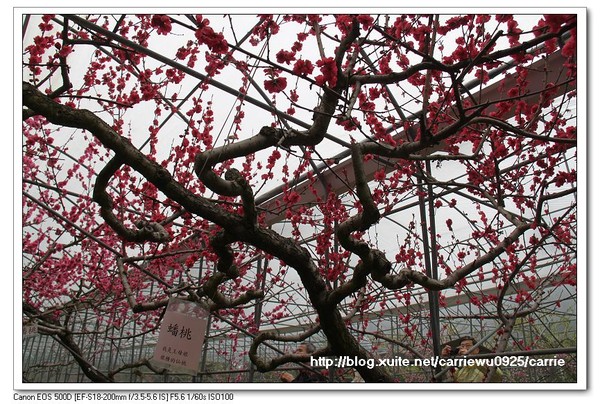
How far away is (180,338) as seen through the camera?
7.06 feet

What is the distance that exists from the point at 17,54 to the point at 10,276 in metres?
1.23

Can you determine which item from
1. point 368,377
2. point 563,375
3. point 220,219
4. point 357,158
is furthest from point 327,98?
point 563,375

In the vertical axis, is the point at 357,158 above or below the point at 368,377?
above

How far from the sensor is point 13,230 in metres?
2.43

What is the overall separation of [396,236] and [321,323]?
2775 mm

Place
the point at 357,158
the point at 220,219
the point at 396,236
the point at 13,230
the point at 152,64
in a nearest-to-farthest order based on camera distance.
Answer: the point at 357,158
the point at 220,219
the point at 13,230
the point at 152,64
the point at 396,236

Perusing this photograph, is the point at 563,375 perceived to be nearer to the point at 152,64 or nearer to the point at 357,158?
the point at 357,158

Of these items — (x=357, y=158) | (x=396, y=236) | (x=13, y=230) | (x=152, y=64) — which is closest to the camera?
(x=357, y=158)

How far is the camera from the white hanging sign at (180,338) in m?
2.11

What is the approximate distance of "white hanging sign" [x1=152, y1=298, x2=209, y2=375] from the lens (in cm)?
211

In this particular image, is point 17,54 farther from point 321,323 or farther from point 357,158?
A: point 321,323
